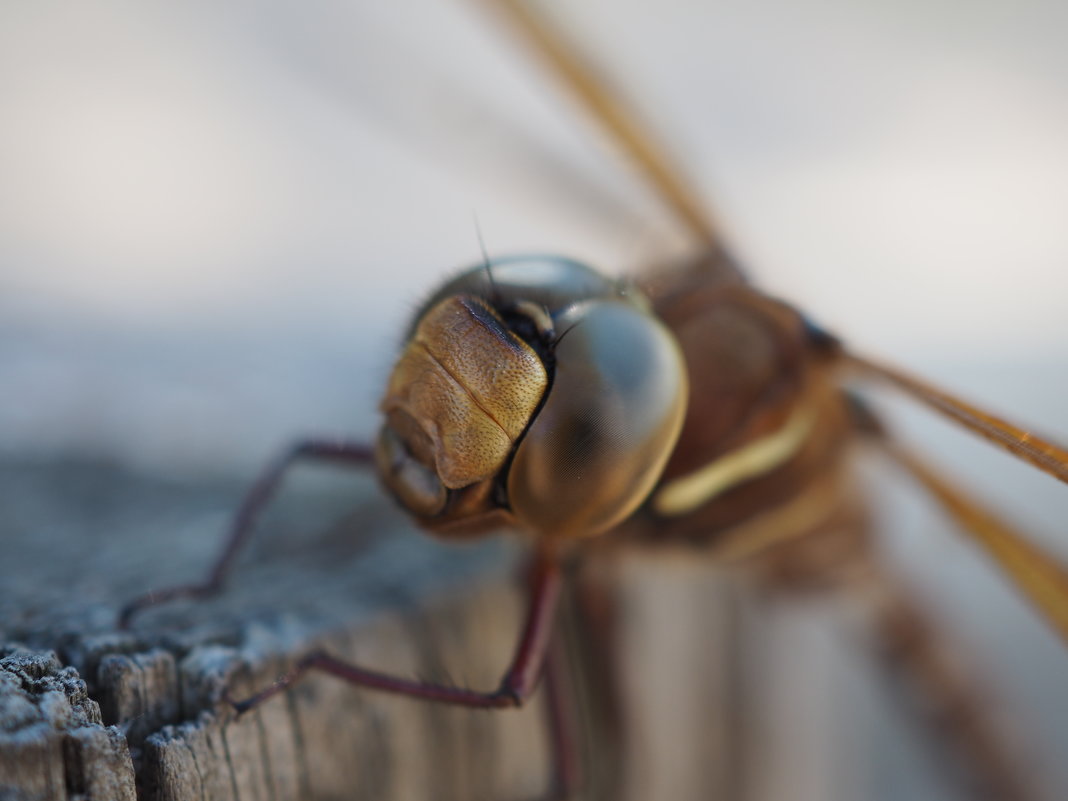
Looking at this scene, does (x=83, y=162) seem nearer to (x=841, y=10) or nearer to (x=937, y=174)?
(x=937, y=174)

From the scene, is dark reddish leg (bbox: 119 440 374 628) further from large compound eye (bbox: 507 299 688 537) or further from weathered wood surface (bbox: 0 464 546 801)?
large compound eye (bbox: 507 299 688 537)

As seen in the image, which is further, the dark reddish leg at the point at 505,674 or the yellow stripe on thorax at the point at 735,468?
the yellow stripe on thorax at the point at 735,468

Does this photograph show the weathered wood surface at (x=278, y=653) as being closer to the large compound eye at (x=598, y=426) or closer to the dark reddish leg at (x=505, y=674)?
the dark reddish leg at (x=505, y=674)

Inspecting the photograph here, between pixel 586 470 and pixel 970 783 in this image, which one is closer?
pixel 586 470

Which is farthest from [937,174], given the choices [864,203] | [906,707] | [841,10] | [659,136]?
[659,136]

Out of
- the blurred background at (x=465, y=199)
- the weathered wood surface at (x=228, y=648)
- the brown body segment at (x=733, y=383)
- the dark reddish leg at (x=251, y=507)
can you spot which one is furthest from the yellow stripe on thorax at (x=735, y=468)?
the dark reddish leg at (x=251, y=507)

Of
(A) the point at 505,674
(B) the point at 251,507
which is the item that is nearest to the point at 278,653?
(A) the point at 505,674

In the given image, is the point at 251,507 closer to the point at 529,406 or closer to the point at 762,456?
the point at 529,406

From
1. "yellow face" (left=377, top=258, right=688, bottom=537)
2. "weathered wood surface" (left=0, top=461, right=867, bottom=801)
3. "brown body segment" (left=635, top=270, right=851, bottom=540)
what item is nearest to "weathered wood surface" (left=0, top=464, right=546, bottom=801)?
"weathered wood surface" (left=0, top=461, right=867, bottom=801)
